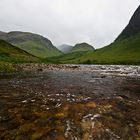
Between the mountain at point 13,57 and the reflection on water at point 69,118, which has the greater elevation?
the mountain at point 13,57

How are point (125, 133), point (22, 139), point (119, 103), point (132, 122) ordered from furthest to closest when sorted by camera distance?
point (119, 103) < point (132, 122) < point (125, 133) < point (22, 139)

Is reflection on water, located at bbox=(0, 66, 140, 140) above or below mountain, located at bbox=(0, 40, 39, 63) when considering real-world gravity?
below

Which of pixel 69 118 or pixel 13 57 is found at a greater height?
pixel 13 57

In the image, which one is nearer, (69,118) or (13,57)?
(69,118)

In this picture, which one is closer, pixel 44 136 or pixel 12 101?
pixel 44 136

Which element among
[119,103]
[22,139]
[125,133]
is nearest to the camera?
[22,139]

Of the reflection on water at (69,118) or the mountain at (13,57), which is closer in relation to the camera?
the reflection on water at (69,118)

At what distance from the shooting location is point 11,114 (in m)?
13.6

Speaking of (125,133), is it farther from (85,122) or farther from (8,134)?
(8,134)

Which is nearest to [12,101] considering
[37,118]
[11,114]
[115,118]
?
[11,114]

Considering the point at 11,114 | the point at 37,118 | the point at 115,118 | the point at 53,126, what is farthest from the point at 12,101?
the point at 115,118

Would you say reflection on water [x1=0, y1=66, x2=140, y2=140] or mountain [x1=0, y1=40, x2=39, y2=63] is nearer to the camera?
reflection on water [x1=0, y1=66, x2=140, y2=140]

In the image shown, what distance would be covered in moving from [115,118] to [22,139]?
499 cm

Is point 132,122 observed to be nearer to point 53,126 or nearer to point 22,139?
point 53,126
